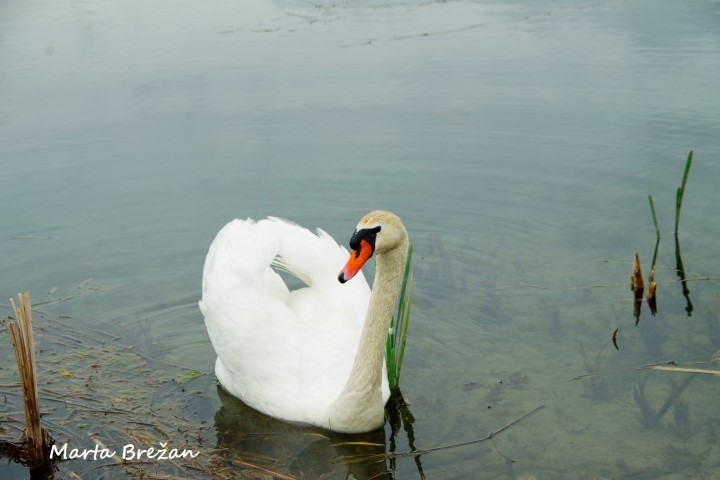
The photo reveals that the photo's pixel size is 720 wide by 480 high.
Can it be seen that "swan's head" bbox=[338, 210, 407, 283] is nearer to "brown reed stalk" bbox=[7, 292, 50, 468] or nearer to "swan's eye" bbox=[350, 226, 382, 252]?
"swan's eye" bbox=[350, 226, 382, 252]

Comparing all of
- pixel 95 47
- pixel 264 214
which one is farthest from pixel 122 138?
pixel 95 47

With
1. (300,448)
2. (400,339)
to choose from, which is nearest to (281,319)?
(400,339)

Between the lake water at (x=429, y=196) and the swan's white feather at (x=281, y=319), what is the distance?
23 centimetres

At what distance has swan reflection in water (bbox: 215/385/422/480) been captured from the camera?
5.55 m

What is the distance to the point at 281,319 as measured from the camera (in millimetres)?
6324

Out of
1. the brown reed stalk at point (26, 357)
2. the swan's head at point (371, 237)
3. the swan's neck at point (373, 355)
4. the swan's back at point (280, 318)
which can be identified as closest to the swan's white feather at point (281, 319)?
the swan's back at point (280, 318)

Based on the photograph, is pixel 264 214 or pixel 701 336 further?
pixel 264 214

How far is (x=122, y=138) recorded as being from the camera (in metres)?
11.3

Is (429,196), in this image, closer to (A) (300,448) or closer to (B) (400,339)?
(B) (400,339)

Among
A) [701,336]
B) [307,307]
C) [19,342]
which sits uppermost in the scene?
[19,342]

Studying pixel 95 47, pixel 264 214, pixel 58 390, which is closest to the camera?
pixel 58 390

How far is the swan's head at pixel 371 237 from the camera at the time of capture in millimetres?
5266

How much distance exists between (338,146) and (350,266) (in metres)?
5.77

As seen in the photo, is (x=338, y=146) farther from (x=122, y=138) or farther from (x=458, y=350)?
(x=458, y=350)
